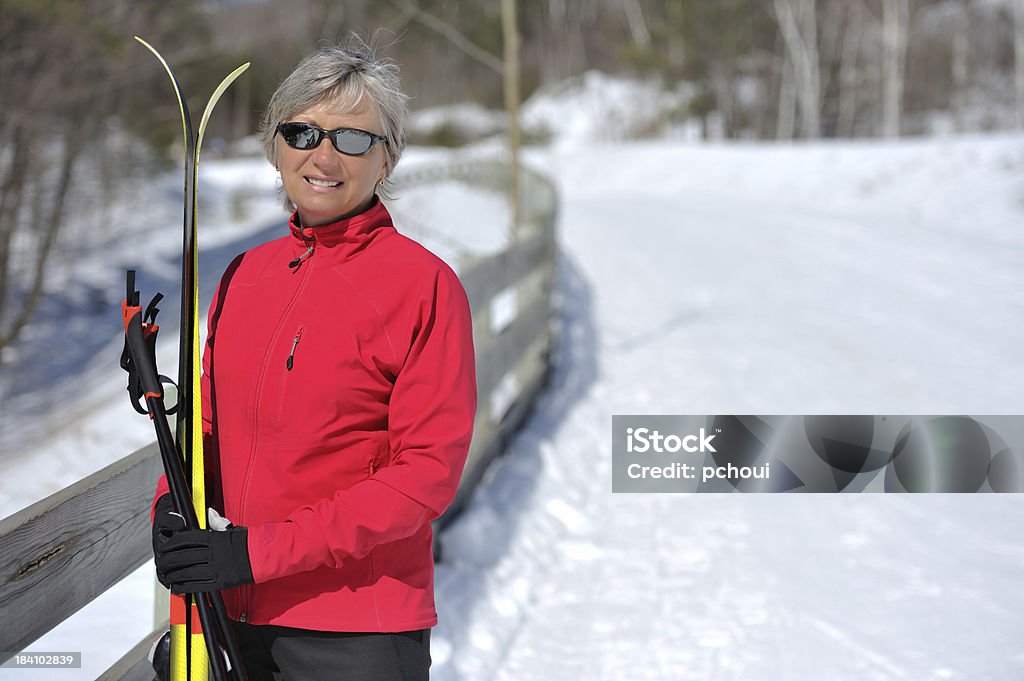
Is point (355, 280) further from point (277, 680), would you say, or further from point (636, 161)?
point (636, 161)

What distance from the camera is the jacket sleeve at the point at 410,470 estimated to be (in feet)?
5.09

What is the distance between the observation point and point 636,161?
30.7 m

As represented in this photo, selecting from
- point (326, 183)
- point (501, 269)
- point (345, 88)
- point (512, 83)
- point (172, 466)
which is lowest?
point (501, 269)

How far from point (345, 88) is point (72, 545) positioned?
1151mm

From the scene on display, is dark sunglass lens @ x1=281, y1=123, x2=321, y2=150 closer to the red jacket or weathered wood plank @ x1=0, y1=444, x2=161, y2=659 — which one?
the red jacket

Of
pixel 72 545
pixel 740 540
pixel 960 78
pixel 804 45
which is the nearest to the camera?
pixel 72 545

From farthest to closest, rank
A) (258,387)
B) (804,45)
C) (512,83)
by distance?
(804,45), (512,83), (258,387)

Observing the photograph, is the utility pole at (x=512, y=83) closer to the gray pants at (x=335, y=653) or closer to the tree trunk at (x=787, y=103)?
the gray pants at (x=335, y=653)

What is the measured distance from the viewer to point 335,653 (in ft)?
5.60

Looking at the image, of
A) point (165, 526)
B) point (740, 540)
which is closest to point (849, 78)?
point (740, 540)

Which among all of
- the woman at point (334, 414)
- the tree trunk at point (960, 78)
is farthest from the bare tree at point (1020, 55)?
the woman at point (334, 414)

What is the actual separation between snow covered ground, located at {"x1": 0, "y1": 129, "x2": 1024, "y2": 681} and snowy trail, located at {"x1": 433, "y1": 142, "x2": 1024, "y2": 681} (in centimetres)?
1

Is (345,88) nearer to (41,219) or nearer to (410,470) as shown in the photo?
(410,470)
